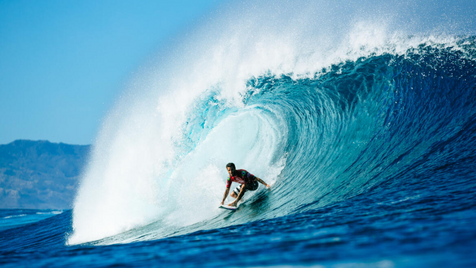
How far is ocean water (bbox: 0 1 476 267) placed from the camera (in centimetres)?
307

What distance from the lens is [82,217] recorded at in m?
10.1

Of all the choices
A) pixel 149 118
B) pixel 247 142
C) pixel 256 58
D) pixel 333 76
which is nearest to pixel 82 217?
pixel 149 118

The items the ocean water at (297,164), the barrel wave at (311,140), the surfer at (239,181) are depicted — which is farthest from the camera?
the surfer at (239,181)

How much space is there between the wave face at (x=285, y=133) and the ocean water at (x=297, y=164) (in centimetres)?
5

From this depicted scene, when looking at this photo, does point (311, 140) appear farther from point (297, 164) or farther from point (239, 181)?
point (239, 181)

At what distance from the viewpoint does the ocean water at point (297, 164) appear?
10.1 ft

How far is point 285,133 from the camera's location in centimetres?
1035

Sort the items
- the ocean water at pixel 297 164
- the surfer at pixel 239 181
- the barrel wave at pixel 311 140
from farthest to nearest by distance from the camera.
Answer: the surfer at pixel 239 181, the barrel wave at pixel 311 140, the ocean water at pixel 297 164

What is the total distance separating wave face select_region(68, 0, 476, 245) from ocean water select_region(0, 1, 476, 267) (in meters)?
0.05

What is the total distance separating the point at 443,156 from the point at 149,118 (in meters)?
8.85

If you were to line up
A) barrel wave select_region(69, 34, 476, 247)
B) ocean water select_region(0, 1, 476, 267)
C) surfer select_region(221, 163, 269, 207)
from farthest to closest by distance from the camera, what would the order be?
surfer select_region(221, 163, 269, 207), barrel wave select_region(69, 34, 476, 247), ocean water select_region(0, 1, 476, 267)

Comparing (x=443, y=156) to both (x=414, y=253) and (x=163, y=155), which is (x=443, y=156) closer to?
(x=414, y=253)

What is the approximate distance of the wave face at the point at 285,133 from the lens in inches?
277

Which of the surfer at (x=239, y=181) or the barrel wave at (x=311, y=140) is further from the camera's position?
the surfer at (x=239, y=181)
